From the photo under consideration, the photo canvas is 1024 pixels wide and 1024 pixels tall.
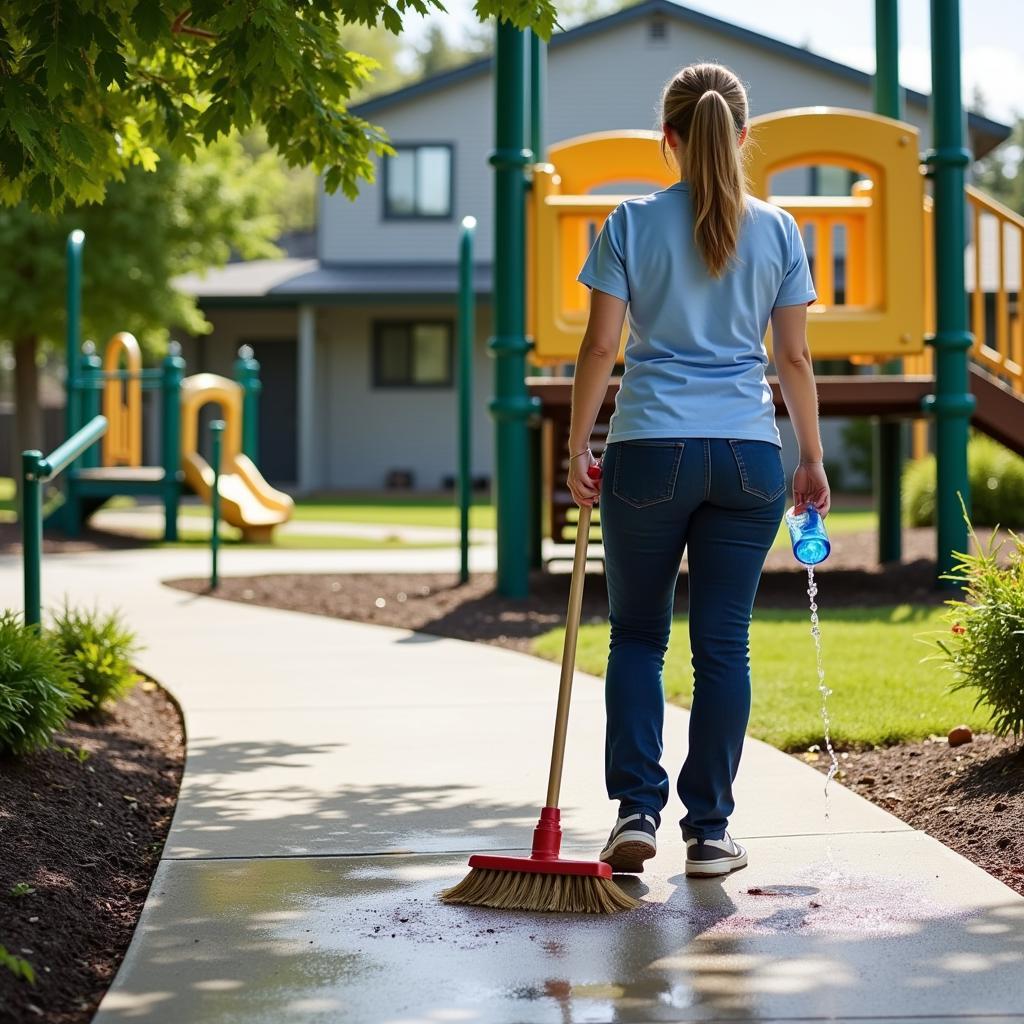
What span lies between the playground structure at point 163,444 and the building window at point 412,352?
10009 mm

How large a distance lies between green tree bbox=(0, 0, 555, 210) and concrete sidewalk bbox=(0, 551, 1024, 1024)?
197 cm

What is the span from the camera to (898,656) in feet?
25.4

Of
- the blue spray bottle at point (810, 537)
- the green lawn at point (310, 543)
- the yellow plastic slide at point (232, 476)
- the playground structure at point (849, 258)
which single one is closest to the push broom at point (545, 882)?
the blue spray bottle at point (810, 537)

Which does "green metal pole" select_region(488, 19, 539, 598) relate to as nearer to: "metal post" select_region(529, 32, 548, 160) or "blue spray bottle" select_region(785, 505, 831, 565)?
"metal post" select_region(529, 32, 548, 160)

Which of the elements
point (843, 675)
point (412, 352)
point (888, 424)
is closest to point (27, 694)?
point (843, 675)

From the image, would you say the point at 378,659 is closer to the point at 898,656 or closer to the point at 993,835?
the point at 898,656

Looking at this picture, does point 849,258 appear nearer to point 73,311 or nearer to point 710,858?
point 710,858

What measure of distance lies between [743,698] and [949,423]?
6542 millimetres

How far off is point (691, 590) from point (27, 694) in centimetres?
207

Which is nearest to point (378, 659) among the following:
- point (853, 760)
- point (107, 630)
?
point (107, 630)

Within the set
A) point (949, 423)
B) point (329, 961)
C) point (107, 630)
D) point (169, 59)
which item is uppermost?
point (169, 59)

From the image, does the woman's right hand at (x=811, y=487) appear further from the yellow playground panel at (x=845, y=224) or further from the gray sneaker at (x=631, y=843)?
the yellow playground panel at (x=845, y=224)

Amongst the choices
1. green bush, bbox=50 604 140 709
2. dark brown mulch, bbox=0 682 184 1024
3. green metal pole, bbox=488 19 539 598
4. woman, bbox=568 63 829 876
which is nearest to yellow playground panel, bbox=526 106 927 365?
green metal pole, bbox=488 19 539 598

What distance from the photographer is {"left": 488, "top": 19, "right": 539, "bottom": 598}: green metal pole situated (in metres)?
10.2
